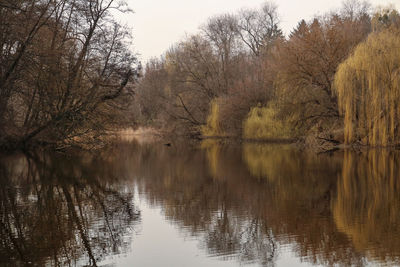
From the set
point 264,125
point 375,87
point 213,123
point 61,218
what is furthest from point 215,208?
point 213,123

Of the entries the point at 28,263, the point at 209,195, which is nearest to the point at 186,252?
the point at 28,263

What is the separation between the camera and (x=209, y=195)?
35.2 ft

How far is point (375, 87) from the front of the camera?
887 inches

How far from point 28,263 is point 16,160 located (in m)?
14.0

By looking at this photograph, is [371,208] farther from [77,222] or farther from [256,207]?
[77,222]

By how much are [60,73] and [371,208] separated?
1448 centimetres

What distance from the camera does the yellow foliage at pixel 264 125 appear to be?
108 feet

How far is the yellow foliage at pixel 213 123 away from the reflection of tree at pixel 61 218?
80.9 ft

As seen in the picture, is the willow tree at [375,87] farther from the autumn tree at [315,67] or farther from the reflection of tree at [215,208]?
the reflection of tree at [215,208]

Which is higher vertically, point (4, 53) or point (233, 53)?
point (233, 53)

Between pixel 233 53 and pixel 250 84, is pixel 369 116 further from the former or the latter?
pixel 233 53

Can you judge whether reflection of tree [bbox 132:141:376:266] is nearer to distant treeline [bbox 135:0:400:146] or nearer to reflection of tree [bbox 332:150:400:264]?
reflection of tree [bbox 332:150:400:264]

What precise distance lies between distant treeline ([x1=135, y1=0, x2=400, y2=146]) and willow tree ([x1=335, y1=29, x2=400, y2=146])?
0.15ft

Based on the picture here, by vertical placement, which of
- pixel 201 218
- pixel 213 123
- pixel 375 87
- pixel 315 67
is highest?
pixel 315 67
